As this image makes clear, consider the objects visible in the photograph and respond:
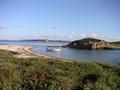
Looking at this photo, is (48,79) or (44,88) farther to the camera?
(48,79)

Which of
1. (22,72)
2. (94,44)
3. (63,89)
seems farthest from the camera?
(94,44)

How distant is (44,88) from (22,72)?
207cm

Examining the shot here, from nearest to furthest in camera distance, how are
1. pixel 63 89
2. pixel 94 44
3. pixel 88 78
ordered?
pixel 63 89
pixel 88 78
pixel 94 44

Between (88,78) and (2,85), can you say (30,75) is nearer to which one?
(2,85)

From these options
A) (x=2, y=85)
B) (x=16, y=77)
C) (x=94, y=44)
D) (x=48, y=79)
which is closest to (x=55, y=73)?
(x=48, y=79)

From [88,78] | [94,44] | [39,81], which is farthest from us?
[94,44]

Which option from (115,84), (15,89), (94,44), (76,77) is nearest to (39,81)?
(15,89)

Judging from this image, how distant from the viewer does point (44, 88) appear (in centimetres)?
776

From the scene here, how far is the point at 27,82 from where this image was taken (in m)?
8.38

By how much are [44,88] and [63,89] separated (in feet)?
1.97

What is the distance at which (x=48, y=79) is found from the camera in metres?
8.48

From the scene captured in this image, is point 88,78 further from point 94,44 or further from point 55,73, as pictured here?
point 94,44

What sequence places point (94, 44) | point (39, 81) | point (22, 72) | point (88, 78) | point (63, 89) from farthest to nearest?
point (94, 44)
point (22, 72)
point (88, 78)
point (39, 81)
point (63, 89)

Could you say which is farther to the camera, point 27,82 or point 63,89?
point 27,82
